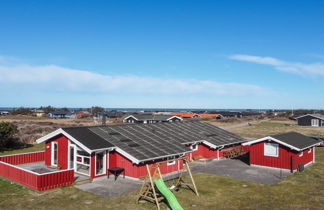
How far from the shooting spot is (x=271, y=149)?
24.2 m

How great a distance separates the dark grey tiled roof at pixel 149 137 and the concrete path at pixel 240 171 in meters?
2.31

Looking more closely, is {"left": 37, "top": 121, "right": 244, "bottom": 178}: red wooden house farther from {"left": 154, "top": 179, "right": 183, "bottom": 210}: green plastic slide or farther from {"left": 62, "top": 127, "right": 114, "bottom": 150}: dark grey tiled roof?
{"left": 154, "top": 179, "right": 183, "bottom": 210}: green plastic slide

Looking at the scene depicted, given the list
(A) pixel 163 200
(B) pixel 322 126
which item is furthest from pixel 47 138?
(B) pixel 322 126

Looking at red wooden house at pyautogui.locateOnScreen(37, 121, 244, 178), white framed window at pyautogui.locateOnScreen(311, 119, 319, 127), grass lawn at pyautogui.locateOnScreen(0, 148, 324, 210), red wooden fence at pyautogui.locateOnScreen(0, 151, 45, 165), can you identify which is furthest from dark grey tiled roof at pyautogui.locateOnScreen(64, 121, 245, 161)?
white framed window at pyautogui.locateOnScreen(311, 119, 319, 127)

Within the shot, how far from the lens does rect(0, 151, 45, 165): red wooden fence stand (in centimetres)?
2291

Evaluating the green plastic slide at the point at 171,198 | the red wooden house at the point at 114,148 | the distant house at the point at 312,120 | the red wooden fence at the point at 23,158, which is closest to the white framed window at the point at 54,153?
the red wooden house at the point at 114,148

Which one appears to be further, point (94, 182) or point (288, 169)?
point (288, 169)

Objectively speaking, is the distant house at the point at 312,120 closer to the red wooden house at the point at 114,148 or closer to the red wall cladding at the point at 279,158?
the red wall cladding at the point at 279,158

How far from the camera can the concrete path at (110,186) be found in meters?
16.6

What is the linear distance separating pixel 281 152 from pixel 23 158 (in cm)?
2333

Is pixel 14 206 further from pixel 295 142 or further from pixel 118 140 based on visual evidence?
pixel 295 142

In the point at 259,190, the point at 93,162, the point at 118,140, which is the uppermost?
the point at 118,140

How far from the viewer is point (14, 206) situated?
1398cm

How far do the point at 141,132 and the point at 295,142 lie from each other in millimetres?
14220
